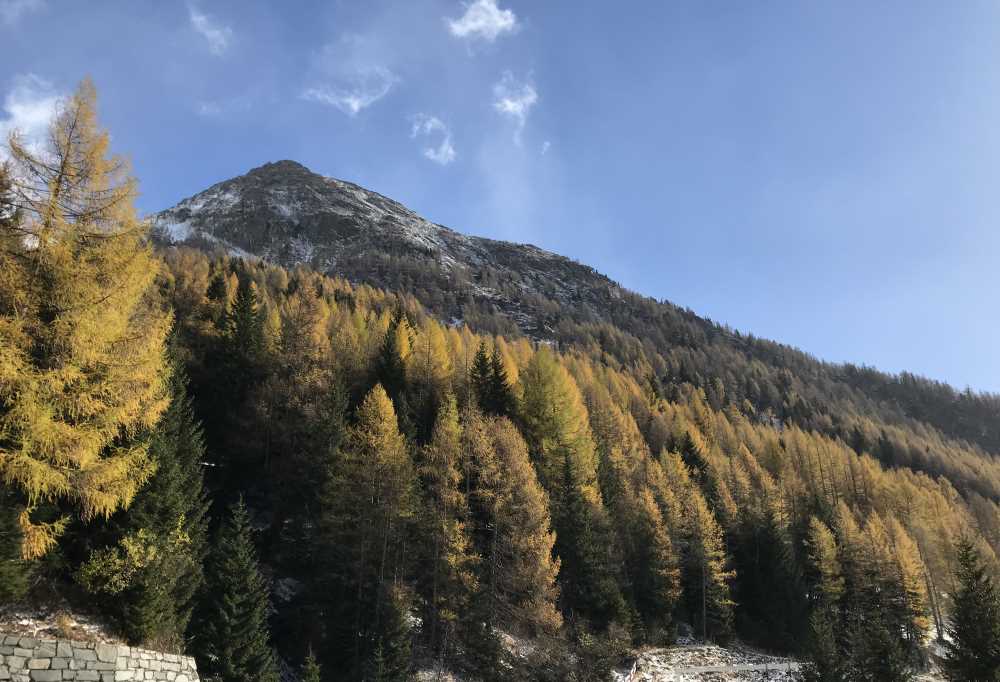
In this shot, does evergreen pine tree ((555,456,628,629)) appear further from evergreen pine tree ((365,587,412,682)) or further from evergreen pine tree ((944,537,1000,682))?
evergreen pine tree ((944,537,1000,682))

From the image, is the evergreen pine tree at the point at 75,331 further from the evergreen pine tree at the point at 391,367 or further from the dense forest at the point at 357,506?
the evergreen pine tree at the point at 391,367

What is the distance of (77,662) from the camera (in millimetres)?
10820

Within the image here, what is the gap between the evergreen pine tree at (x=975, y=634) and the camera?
23.9 metres

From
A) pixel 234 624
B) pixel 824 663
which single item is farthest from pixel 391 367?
pixel 824 663

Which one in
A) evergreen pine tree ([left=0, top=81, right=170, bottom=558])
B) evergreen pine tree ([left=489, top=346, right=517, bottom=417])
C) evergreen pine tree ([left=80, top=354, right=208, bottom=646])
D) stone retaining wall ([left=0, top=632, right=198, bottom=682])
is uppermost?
evergreen pine tree ([left=489, top=346, right=517, bottom=417])

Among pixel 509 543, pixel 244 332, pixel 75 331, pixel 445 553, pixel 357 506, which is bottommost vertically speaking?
pixel 445 553

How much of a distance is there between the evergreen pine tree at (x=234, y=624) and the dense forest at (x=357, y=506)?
3.1 inches

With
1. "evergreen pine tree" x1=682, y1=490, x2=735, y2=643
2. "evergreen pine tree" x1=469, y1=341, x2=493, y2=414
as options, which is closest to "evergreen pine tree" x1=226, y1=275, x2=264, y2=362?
"evergreen pine tree" x1=469, y1=341, x2=493, y2=414

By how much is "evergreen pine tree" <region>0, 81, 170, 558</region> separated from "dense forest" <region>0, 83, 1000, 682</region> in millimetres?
60

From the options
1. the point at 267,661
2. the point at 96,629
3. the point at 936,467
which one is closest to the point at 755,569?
the point at 267,661

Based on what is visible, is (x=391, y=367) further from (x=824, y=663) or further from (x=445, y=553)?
(x=824, y=663)

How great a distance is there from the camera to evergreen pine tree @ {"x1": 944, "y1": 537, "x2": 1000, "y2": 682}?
2391cm

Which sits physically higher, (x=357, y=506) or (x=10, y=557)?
(x=357, y=506)

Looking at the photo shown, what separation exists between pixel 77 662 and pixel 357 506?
49.6ft
